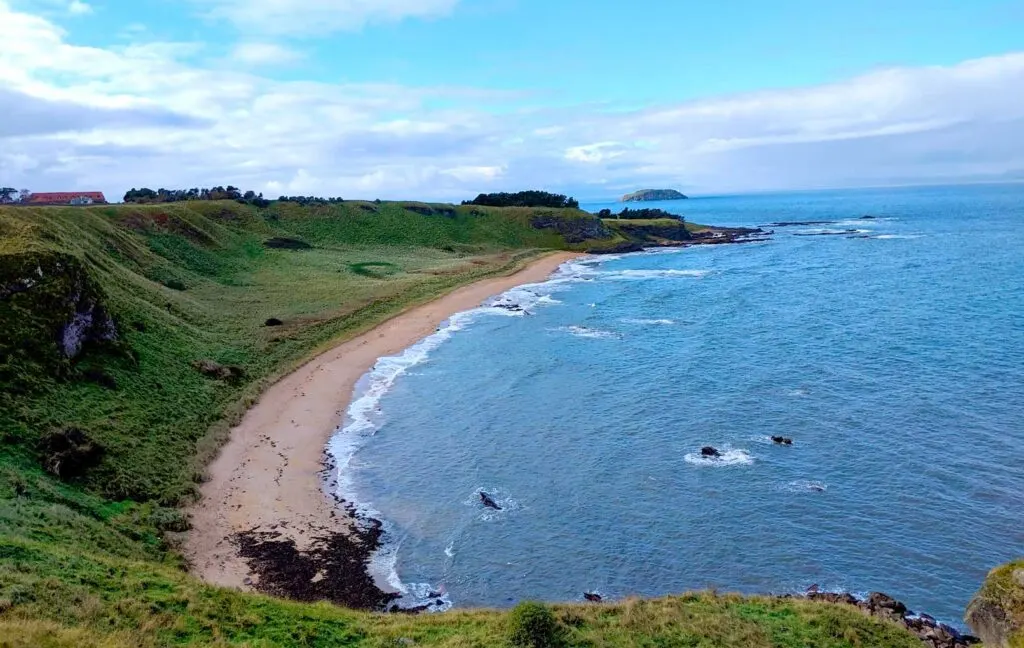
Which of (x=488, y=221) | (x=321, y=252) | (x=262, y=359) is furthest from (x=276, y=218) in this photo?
(x=262, y=359)

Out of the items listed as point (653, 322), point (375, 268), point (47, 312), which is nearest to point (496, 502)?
point (47, 312)

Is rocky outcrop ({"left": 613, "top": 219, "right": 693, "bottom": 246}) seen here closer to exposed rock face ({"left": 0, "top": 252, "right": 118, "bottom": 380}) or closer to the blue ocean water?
the blue ocean water

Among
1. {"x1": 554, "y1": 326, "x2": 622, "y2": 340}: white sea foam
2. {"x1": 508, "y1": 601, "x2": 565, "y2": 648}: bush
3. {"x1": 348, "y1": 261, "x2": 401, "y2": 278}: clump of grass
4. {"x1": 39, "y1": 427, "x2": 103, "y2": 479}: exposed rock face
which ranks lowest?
{"x1": 508, "y1": 601, "x2": 565, "y2": 648}: bush

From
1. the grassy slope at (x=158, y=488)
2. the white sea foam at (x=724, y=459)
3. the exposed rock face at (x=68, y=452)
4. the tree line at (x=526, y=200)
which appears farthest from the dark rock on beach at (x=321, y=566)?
the tree line at (x=526, y=200)

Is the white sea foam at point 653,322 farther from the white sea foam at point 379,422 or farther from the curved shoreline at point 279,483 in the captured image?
the curved shoreline at point 279,483

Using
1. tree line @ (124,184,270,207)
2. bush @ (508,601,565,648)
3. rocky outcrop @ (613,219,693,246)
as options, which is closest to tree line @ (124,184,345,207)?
tree line @ (124,184,270,207)

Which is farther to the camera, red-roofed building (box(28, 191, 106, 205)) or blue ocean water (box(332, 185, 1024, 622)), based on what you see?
red-roofed building (box(28, 191, 106, 205))
